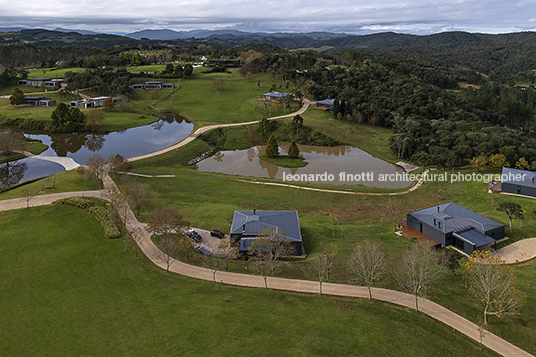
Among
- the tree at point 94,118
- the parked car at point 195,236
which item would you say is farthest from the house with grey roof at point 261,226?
the tree at point 94,118

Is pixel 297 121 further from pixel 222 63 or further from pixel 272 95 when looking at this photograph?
pixel 222 63

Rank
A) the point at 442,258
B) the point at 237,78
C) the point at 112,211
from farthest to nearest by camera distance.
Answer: the point at 237,78, the point at 112,211, the point at 442,258

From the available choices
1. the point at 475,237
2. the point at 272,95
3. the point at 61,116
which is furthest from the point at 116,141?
the point at 475,237

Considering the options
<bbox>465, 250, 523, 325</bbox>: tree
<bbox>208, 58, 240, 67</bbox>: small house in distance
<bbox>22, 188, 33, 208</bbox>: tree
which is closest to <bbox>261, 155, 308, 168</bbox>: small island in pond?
<bbox>22, 188, 33, 208</bbox>: tree

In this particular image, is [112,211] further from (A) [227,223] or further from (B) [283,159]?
(B) [283,159]

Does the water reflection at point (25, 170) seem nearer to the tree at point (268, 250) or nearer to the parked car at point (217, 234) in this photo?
the parked car at point (217, 234)

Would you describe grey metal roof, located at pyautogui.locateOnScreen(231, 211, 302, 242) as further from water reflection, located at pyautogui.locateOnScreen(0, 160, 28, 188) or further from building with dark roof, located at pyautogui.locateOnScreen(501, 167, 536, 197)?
water reflection, located at pyautogui.locateOnScreen(0, 160, 28, 188)

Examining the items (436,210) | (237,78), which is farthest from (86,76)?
(436,210)

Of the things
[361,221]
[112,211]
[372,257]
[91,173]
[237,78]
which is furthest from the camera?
[237,78]
